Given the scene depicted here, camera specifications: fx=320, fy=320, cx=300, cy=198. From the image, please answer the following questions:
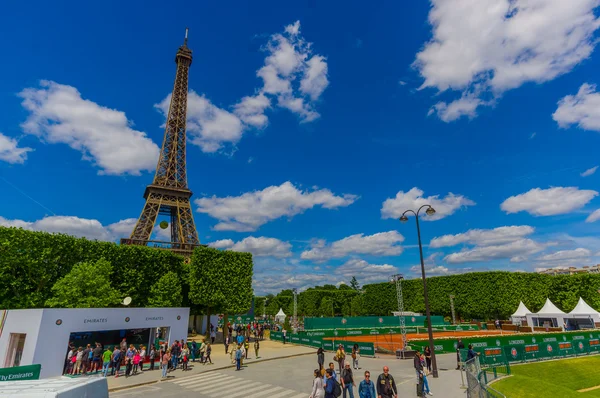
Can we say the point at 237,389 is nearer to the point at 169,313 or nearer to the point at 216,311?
the point at 169,313

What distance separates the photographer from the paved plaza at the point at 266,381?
14625mm

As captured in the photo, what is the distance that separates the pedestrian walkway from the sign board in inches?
249

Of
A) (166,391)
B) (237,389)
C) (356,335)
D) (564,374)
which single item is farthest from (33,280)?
(564,374)

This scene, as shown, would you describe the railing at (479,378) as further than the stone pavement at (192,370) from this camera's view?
No

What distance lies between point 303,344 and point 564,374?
72.6 feet

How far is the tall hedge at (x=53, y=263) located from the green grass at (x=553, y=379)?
34456mm

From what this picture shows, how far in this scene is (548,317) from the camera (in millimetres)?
43531

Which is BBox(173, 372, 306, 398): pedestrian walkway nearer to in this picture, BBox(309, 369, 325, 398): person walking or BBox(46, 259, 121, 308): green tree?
BBox(309, 369, 325, 398): person walking

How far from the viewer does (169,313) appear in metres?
22.9

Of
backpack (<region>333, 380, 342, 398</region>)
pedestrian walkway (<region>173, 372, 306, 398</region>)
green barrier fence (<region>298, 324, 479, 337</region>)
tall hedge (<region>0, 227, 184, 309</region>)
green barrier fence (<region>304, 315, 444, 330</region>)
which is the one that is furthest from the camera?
green barrier fence (<region>304, 315, 444, 330</region>)

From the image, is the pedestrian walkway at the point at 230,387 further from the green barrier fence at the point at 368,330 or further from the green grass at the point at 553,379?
the green barrier fence at the point at 368,330

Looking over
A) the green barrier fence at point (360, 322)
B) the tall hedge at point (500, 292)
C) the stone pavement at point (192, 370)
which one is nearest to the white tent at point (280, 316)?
the green barrier fence at point (360, 322)

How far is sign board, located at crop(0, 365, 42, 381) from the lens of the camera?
41.8ft

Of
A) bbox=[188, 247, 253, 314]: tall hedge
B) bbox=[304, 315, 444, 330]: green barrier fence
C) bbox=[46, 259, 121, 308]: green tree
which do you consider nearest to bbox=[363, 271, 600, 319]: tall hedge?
bbox=[304, 315, 444, 330]: green barrier fence
